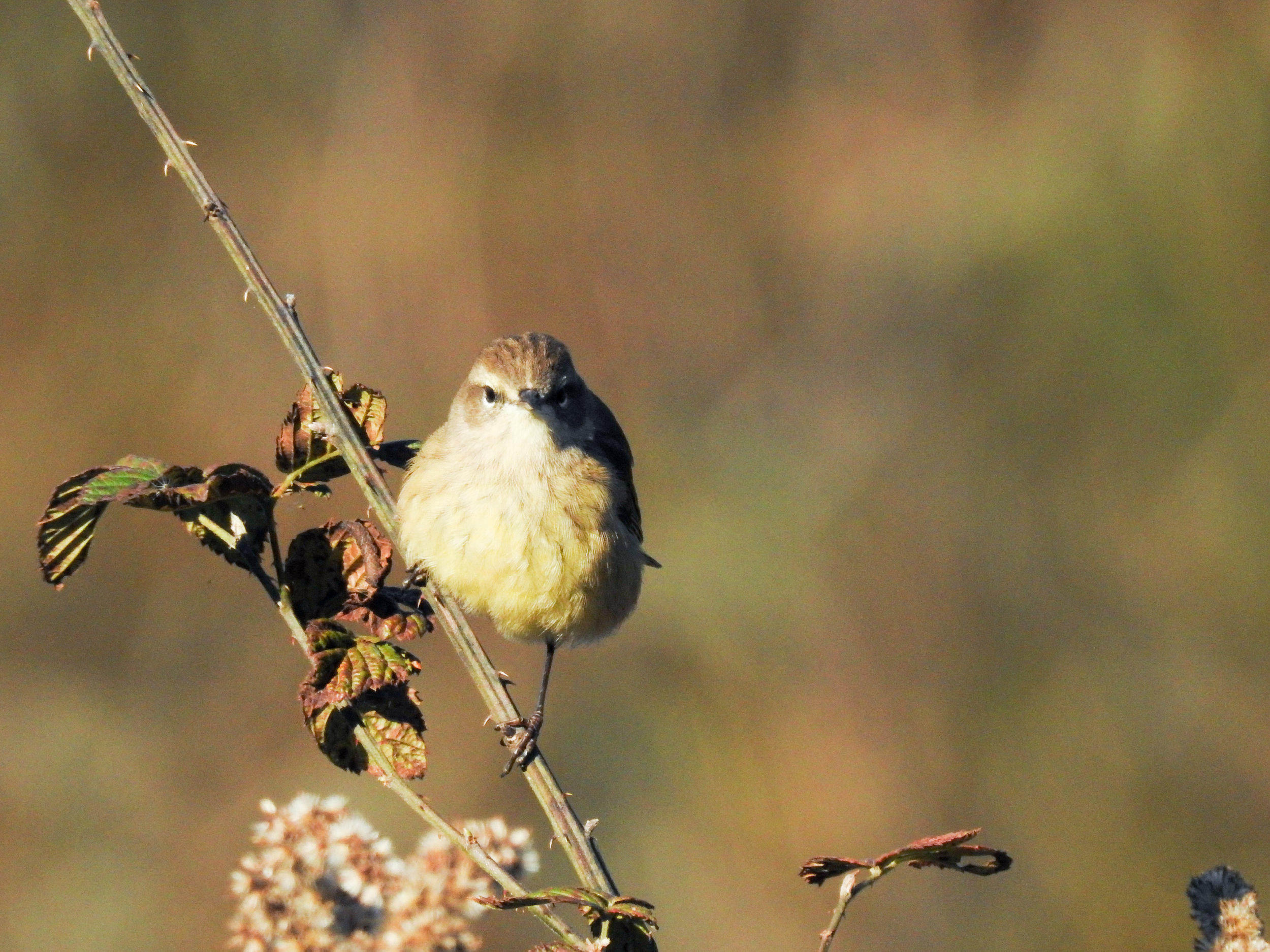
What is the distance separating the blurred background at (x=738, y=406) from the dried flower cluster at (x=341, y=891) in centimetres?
496

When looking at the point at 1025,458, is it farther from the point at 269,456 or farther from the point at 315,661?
the point at 315,661

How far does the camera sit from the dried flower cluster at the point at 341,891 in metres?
2.01

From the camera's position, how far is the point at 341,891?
2.05m

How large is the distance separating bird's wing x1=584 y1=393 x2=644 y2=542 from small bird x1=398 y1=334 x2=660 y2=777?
0.5 inches

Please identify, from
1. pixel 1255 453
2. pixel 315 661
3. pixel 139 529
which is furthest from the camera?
pixel 139 529

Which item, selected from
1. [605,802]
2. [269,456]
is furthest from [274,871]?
[269,456]

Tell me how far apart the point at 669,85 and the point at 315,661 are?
7125 mm

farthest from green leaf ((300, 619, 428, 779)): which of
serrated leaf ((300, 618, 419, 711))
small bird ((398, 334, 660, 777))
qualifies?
small bird ((398, 334, 660, 777))

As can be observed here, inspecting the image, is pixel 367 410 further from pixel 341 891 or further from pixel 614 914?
pixel 614 914

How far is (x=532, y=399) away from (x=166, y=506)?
5.79 feet

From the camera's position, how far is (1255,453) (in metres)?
7.55

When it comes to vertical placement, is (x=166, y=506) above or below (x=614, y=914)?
above

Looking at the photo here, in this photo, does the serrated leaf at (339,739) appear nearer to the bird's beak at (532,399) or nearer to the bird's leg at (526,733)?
the bird's leg at (526,733)

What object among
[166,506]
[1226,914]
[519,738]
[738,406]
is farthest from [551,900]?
[738,406]
